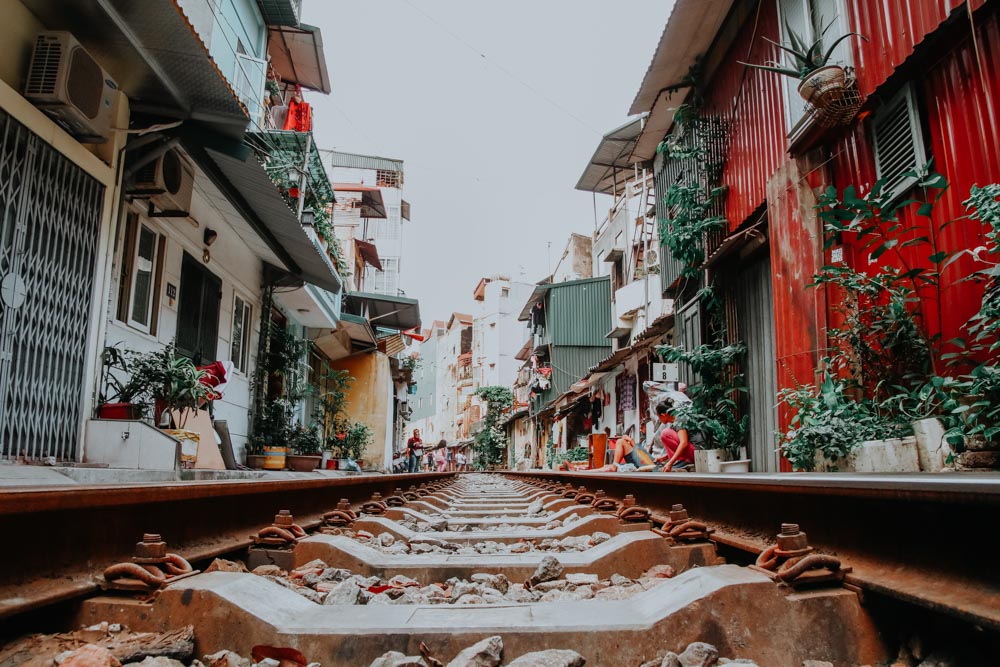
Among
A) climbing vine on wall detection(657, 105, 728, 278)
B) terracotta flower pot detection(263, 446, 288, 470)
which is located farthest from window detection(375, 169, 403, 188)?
climbing vine on wall detection(657, 105, 728, 278)

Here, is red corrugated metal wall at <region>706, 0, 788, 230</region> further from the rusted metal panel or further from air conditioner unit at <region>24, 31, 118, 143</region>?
air conditioner unit at <region>24, 31, 118, 143</region>

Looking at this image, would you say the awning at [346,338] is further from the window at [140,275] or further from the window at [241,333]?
the window at [140,275]

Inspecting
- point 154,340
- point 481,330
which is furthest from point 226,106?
point 481,330

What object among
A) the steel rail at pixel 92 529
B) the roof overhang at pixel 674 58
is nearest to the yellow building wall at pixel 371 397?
the roof overhang at pixel 674 58

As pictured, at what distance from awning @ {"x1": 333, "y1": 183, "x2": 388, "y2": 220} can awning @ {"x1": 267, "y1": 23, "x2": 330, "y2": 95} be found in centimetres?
934

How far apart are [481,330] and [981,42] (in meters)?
47.8

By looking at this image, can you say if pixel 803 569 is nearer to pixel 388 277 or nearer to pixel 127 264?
pixel 127 264

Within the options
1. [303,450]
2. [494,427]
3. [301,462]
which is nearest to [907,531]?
[301,462]

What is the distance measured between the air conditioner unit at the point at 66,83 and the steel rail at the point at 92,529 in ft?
14.4

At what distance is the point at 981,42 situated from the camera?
15.5 feet

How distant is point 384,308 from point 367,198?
357 inches

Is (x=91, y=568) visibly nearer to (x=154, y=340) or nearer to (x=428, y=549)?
(x=428, y=549)

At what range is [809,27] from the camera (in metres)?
7.30

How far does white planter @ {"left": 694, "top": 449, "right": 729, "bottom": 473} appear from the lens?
833 centimetres
